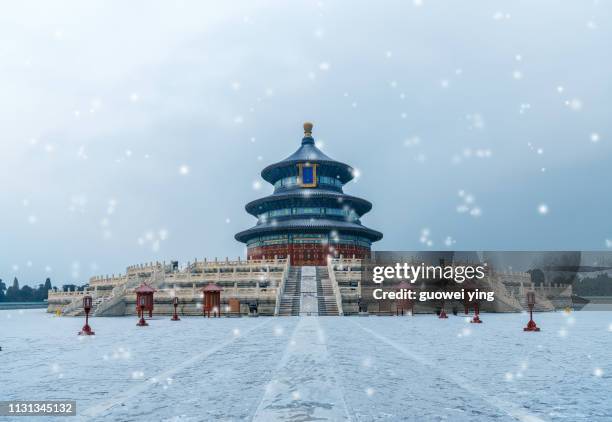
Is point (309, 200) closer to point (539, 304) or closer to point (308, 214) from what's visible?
point (308, 214)

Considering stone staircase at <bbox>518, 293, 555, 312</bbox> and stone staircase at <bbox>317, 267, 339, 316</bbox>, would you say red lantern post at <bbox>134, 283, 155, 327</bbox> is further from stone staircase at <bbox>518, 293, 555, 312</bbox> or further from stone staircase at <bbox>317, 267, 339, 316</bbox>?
stone staircase at <bbox>518, 293, 555, 312</bbox>

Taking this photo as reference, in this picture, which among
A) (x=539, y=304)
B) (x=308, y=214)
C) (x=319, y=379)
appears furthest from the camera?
(x=308, y=214)

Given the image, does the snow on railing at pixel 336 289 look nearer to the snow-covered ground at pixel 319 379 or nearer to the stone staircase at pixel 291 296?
the stone staircase at pixel 291 296

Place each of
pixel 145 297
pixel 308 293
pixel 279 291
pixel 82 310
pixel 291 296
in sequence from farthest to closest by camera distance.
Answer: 1. pixel 82 310
2. pixel 308 293
3. pixel 291 296
4. pixel 279 291
5. pixel 145 297

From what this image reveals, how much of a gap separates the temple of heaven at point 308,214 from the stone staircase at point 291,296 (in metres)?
17.7

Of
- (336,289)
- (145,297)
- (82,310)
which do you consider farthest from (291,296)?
(82,310)

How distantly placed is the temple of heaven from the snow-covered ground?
46.7 metres

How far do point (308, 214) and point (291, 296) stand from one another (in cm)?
2997

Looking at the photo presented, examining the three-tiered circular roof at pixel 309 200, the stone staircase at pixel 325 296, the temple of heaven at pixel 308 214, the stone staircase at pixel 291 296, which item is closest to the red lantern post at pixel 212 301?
the stone staircase at pixel 291 296

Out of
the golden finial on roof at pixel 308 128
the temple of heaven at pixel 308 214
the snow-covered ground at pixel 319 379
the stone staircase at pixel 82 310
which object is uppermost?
the golden finial on roof at pixel 308 128

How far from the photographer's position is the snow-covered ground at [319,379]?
306 inches

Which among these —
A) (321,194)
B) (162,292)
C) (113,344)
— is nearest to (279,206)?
(321,194)

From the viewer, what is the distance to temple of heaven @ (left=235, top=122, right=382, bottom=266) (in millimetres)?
65688

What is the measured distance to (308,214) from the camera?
228 ft
